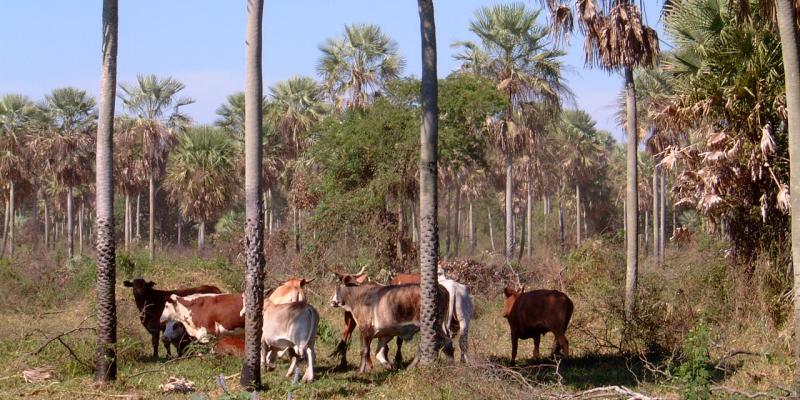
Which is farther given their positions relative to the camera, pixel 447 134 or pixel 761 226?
pixel 447 134

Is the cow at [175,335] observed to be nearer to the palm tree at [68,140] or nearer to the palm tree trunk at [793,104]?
the palm tree trunk at [793,104]

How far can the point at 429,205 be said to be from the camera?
1432 centimetres

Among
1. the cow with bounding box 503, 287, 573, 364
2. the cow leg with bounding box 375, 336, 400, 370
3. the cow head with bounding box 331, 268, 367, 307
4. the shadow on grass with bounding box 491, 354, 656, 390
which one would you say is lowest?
the shadow on grass with bounding box 491, 354, 656, 390

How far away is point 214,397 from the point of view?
13672 mm

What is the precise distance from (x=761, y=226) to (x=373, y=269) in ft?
37.7

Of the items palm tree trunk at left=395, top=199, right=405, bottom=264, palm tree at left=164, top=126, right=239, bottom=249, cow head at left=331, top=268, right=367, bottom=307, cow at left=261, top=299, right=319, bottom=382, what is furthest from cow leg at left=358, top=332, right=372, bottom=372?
palm tree at left=164, top=126, right=239, bottom=249

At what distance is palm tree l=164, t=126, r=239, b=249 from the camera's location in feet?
152

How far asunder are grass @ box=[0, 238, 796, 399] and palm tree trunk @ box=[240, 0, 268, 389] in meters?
0.54

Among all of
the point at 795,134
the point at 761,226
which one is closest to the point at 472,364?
the point at 795,134

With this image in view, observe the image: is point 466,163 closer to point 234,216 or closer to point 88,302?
point 88,302

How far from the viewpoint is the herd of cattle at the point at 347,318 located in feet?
49.8

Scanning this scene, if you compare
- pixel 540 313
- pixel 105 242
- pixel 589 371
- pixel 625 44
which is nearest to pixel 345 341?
pixel 540 313

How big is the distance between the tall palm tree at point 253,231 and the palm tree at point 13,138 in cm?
3730

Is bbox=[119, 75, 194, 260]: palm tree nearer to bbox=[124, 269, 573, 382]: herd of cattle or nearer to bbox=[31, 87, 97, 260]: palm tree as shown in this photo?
bbox=[31, 87, 97, 260]: palm tree
